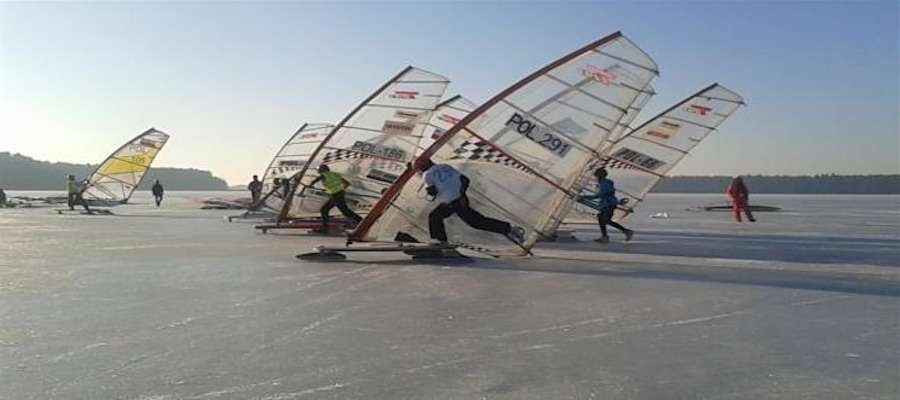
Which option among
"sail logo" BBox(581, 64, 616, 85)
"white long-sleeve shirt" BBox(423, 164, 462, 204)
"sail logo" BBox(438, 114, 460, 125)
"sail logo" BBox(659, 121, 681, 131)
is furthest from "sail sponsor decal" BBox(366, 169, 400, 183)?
"sail logo" BBox(659, 121, 681, 131)

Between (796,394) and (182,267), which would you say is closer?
(796,394)

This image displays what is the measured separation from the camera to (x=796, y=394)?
2836 millimetres

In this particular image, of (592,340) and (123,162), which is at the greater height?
(123,162)

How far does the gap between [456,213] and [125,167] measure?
22.6m

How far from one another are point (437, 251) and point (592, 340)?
421 cm

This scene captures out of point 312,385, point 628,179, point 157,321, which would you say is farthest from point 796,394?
point 628,179

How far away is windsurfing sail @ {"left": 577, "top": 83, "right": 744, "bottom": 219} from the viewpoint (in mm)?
14812

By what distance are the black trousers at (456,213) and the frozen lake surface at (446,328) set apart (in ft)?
1.39

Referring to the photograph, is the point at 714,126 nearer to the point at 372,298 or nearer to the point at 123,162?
the point at 372,298

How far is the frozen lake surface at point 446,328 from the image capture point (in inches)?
116

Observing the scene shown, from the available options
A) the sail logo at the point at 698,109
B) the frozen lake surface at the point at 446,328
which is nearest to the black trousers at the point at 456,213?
the frozen lake surface at the point at 446,328

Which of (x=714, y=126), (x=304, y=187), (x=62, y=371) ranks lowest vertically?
(x=62, y=371)

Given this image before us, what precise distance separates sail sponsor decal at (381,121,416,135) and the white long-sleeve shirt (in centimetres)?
495

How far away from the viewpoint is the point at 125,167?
26938 mm
